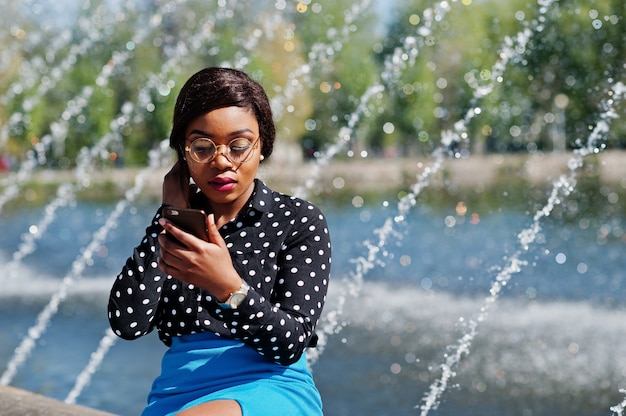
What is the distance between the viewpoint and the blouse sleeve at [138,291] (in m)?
2.64

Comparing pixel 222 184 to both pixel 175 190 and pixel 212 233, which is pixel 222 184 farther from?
pixel 212 233

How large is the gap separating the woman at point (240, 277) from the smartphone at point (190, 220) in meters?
0.20

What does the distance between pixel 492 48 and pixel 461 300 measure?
68.8ft

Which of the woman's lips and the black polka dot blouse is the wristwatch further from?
the woman's lips

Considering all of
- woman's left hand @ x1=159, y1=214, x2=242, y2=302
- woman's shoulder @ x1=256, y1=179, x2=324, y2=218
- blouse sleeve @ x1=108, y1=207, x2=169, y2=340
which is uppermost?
woman's shoulder @ x1=256, y1=179, x2=324, y2=218

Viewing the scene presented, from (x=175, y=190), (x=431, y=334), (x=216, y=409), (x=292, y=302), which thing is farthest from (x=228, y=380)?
(x=431, y=334)

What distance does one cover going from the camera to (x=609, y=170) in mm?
33031

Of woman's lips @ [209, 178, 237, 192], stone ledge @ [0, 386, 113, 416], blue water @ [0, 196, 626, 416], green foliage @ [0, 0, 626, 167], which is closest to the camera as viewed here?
woman's lips @ [209, 178, 237, 192]

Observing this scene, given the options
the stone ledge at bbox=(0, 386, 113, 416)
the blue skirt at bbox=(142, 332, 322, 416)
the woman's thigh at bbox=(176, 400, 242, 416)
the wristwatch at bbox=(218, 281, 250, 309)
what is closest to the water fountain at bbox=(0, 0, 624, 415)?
the stone ledge at bbox=(0, 386, 113, 416)

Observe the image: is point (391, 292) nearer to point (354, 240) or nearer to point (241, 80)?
point (354, 240)

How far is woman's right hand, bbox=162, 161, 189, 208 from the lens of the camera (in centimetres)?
269

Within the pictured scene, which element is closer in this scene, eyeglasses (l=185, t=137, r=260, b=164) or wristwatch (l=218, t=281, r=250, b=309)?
wristwatch (l=218, t=281, r=250, b=309)

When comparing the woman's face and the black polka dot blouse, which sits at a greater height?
the woman's face

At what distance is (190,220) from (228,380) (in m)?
0.49
